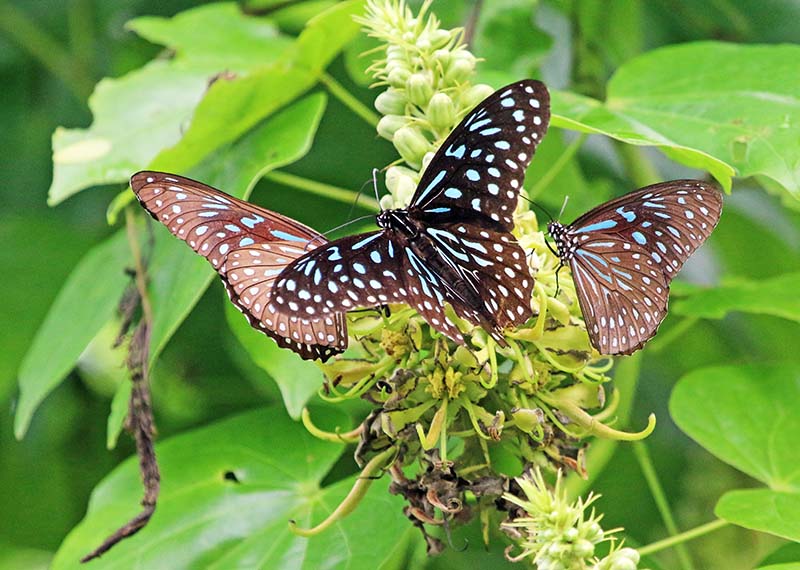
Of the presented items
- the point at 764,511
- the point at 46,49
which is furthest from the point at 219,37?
the point at 764,511

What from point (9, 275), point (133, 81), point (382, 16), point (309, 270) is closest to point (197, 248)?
point (309, 270)

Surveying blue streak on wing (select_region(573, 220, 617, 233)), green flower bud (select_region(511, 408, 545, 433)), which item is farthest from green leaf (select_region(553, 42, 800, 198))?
green flower bud (select_region(511, 408, 545, 433))

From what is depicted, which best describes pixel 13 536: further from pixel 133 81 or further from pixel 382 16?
pixel 382 16

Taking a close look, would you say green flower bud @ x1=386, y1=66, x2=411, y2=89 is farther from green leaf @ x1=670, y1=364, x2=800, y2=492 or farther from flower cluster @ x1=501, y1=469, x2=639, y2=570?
green leaf @ x1=670, y1=364, x2=800, y2=492

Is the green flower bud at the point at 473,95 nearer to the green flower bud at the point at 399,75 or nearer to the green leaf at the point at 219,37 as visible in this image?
the green flower bud at the point at 399,75

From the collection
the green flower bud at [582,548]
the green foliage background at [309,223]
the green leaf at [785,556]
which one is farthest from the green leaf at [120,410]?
the green leaf at [785,556]

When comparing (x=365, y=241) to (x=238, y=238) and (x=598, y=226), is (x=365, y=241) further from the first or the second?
(x=598, y=226)
